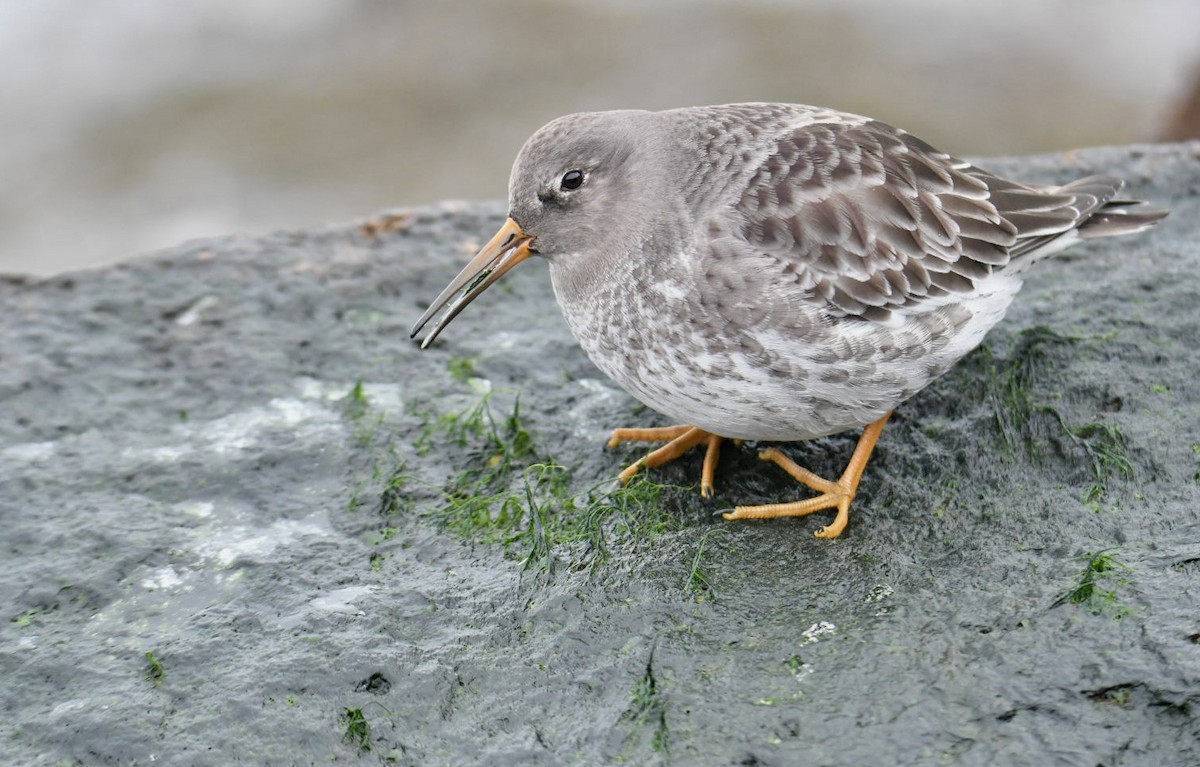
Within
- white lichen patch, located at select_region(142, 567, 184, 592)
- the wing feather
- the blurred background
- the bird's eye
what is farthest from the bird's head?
the blurred background

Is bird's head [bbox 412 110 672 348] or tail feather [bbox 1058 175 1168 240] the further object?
tail feather [bbox 1058 175 1168 240]

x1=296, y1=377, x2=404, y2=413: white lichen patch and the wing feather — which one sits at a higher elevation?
the wing feather

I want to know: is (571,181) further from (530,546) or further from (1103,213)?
(1103,213)

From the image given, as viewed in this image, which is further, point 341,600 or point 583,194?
point 583,194

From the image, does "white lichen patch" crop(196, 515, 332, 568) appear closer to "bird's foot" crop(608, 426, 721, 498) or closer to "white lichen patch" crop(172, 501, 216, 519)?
"white lichen patch" crop(172, 501, 216, 519)

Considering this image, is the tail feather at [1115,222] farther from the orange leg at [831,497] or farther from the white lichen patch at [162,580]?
the white lichen patch at [162,580]

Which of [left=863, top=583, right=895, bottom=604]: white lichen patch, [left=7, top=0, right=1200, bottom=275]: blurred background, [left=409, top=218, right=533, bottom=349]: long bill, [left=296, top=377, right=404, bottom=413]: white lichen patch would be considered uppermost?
[left=409, top=218, right=533, bottom=349]: long bill

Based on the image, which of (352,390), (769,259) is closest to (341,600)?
(352,390)
